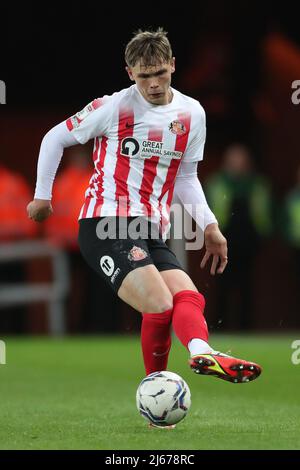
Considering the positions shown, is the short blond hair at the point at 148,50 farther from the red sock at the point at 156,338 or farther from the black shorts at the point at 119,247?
the red sock at the point at 156,338

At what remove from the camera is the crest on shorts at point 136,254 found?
605 centimetres

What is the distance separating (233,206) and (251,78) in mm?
2719

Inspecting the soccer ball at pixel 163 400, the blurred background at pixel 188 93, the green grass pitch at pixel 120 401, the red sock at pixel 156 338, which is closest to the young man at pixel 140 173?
the red sock at pixel 156 338

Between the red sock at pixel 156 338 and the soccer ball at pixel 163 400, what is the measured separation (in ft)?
0.78

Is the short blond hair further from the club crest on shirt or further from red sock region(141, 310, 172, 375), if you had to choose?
red sock region(141, 310, 172, 375)

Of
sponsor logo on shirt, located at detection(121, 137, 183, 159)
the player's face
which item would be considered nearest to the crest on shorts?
sponsor logo on shirt, located at detection(121, 137, 183, 159)

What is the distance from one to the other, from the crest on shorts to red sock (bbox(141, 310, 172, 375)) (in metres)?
0.28

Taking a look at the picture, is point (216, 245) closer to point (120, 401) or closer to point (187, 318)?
point (187, 318)

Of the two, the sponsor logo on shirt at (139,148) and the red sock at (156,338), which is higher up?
the sponsor logo on shirt at (139,148)

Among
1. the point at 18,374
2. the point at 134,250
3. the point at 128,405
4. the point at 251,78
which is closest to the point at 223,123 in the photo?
the point at 251,78

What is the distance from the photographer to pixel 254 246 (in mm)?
13195

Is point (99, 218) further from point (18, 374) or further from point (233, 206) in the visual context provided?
point (233, 206)

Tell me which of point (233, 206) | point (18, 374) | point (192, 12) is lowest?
point (18, 374)

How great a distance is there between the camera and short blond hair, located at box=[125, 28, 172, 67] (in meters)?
6.13
